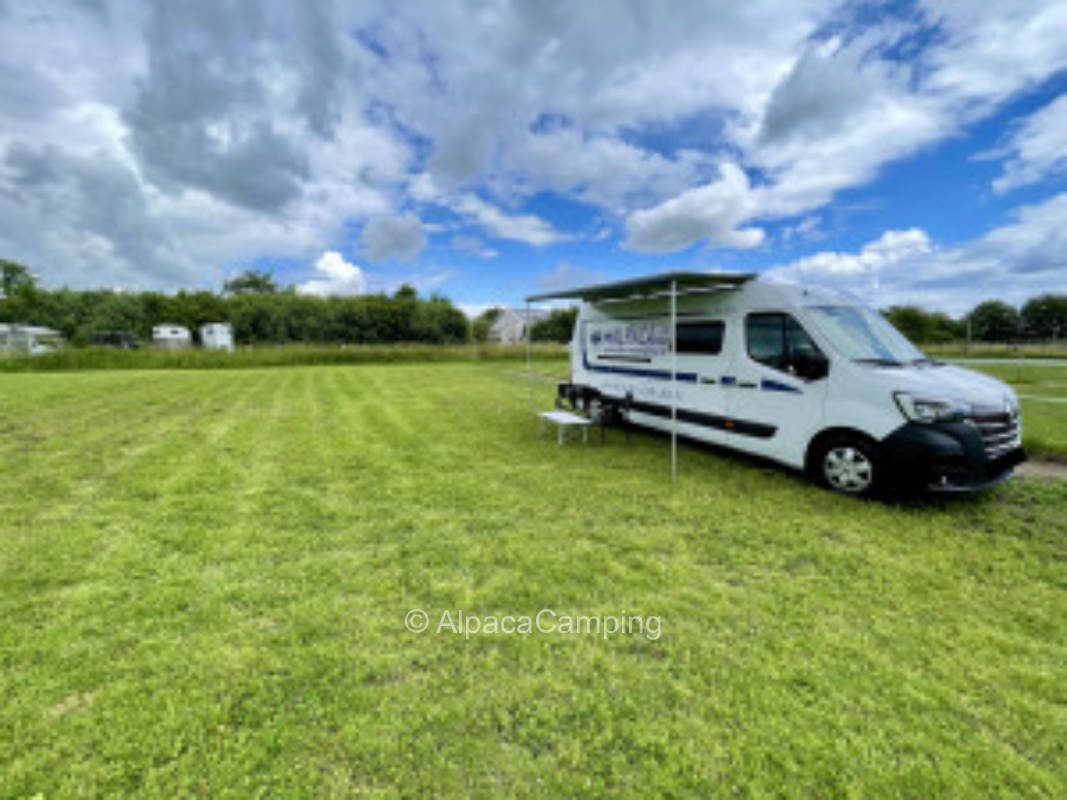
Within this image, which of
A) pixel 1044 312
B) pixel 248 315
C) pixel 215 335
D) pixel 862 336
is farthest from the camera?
pixel 1044 312

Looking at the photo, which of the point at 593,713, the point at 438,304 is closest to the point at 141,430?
the point at 593,713

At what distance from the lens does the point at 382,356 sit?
30.6 metres

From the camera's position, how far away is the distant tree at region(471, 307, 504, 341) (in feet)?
220

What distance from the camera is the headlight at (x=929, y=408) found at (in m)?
4.43

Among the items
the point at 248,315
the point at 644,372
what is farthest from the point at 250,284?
the point at 644,372

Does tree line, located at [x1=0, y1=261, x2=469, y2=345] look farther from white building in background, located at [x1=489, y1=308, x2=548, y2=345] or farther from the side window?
the side window

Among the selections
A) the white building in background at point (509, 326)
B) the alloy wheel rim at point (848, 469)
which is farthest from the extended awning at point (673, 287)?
the white building in background at point (509, 326)

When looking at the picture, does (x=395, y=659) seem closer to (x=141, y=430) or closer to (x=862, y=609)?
(x=862, y=609)

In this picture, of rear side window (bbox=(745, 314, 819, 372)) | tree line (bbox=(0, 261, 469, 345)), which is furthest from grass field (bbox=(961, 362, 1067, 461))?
tree line (bbox=(0, 261, 469, 345))

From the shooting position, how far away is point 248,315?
49.8 m

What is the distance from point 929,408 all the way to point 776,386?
143 cm

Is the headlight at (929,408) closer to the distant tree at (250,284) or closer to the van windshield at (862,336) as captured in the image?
the van windshield at (862,336)

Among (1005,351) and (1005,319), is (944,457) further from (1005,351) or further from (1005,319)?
(1005,319)

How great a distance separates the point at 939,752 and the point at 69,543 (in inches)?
222
